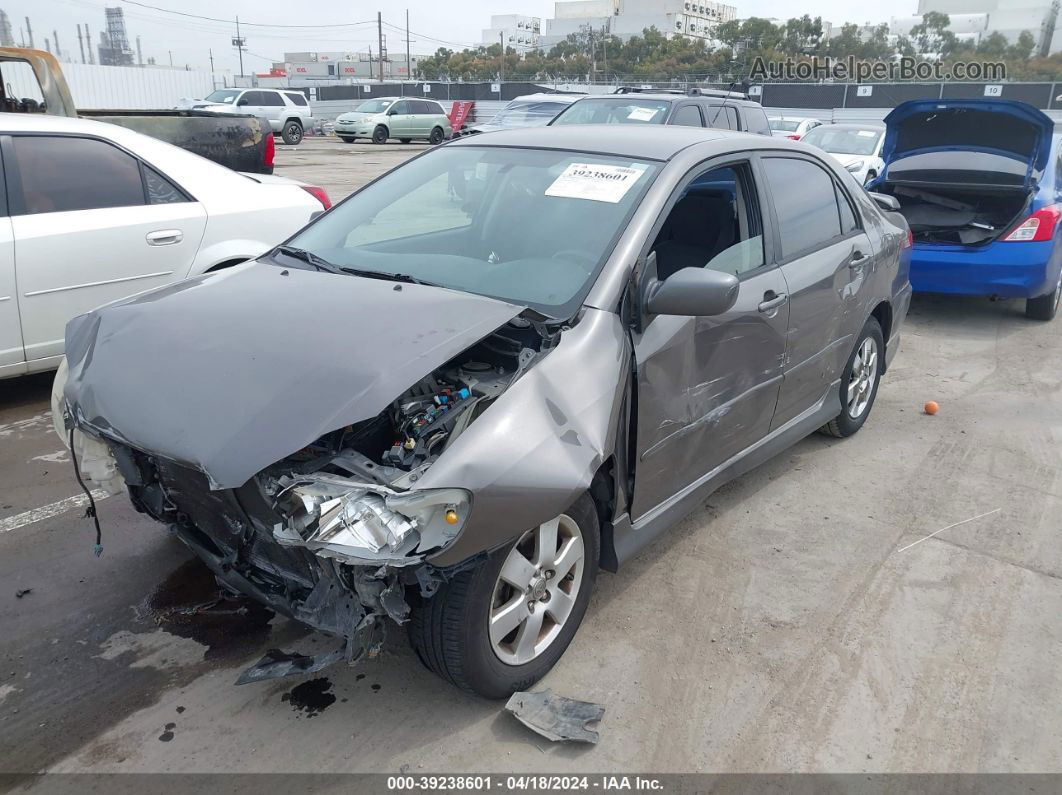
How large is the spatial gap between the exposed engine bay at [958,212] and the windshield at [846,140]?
16.0 feet

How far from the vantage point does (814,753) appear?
8.49 ft

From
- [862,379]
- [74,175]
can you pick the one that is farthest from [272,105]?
[862,379]

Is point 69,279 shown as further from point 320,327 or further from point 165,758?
point 165,758

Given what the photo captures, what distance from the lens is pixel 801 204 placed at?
4004mm

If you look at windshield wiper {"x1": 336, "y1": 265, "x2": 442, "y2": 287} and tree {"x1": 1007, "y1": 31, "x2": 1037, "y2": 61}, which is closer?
windshield wiper {"x1": 336, "y1": 265, "x2": 442, "y2": 287}

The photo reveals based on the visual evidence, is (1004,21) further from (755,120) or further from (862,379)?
(862,379)

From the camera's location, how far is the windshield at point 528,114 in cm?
1334

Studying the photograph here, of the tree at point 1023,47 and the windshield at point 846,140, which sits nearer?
the windshield at point 846,140

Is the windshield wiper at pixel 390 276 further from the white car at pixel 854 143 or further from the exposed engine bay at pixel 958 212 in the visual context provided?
the white car at pixel 854 143

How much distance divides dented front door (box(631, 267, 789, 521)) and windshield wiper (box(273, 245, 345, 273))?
4.18 feet

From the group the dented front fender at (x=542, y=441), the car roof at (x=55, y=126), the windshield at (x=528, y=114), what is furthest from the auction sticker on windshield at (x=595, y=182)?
the windshield at (x=528, y=114)

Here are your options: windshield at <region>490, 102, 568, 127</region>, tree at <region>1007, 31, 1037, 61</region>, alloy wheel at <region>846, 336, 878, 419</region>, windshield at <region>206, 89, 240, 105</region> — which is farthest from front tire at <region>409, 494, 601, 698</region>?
tree at <region>1007, 31, 1037, 61</region>

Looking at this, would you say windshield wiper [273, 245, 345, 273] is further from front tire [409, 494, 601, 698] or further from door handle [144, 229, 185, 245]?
door handle [144, 229, 185, 245]

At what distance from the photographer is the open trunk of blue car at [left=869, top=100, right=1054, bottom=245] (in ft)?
24.6
